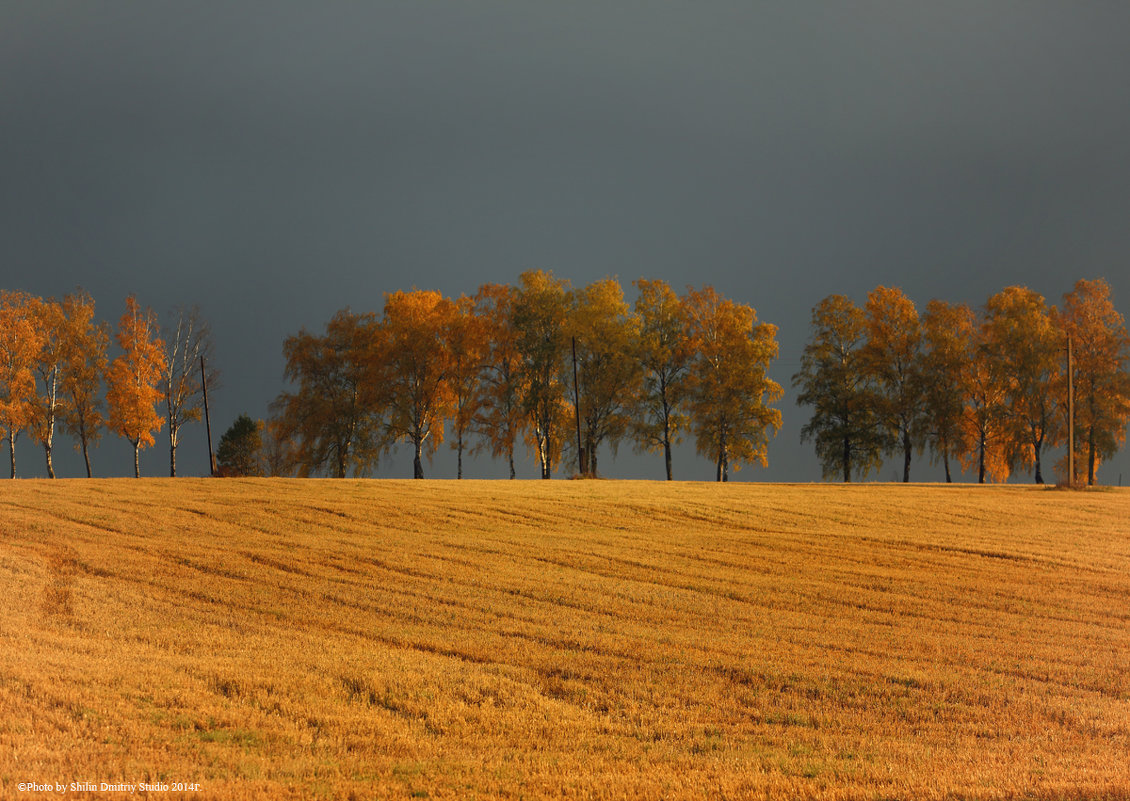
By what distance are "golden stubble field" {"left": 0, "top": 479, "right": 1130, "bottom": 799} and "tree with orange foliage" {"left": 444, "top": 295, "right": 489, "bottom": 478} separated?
2803 cm

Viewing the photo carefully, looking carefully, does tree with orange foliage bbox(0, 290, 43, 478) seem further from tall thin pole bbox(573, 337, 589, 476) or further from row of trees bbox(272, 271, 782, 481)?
tall thin pole bbox(573, 337, 589, 476)

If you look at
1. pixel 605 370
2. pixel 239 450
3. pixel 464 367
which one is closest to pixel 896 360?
pixel 605 370

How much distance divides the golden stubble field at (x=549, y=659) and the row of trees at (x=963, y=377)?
28.7 m

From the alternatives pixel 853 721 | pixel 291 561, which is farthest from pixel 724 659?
pixel 291 561

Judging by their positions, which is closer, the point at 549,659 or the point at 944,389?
the point at 549,659

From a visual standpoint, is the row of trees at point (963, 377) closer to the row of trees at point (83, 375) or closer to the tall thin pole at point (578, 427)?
the tall thin pole at point (578, 427)

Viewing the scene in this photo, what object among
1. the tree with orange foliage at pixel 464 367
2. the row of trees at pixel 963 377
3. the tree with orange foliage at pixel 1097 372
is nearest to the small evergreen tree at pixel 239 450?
the tree with orange foliage at pixel 464 367

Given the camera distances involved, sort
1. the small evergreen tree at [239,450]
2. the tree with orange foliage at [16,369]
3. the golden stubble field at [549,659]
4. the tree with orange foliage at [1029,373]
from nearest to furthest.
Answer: the golden stubble field at [549,659], the tree with orange foliage at [16,369], the tree with orange foliage at [1029,373], the small evergreen tree at [239,450]

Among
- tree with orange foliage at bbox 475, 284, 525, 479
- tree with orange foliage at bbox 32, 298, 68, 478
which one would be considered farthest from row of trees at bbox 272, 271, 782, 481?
tree with orange foliage at bbox 32, 298, 68, 478

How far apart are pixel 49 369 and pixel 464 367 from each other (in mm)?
26428

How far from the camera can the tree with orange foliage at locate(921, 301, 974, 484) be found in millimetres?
55500

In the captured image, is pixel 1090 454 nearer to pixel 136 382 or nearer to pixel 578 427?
pixel 578 427

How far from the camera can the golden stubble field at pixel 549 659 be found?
780 cm

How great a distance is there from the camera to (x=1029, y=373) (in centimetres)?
5366
